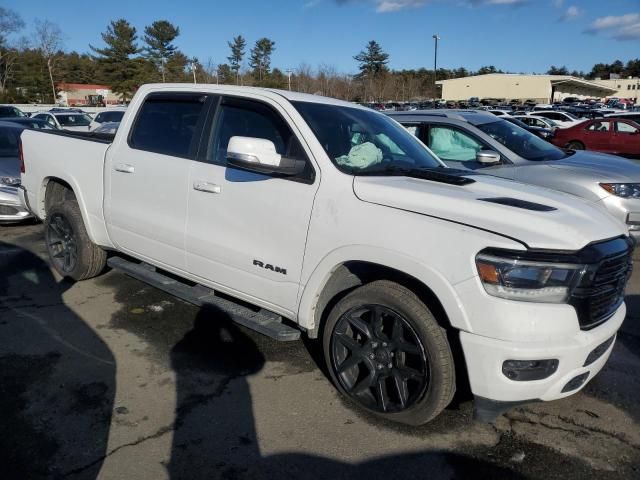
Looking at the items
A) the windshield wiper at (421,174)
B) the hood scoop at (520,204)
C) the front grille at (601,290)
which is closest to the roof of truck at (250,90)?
the windshield wiper at (421,174)

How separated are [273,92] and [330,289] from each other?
1.52m

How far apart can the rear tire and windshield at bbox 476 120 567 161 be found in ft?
16.1

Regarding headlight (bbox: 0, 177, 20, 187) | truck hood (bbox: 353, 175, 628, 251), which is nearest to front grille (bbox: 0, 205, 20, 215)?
headlight (bbox: 0, 177, 20, 187)

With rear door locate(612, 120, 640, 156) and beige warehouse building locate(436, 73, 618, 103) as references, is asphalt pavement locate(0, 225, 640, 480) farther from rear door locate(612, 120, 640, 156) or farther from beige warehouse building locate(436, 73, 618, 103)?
beige warehouse building locate(436, 73, 618, 103)

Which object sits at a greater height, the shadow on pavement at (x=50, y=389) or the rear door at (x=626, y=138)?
the rear door at (x=626, y=138)

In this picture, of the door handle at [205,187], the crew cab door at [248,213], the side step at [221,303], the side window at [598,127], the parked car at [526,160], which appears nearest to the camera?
the crew cab door at [248,213]

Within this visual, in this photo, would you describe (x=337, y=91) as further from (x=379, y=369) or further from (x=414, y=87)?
(x=379, y=369)

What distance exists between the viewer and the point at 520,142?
6.96 m

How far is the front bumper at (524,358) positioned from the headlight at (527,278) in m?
0.22

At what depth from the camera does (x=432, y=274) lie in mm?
2643

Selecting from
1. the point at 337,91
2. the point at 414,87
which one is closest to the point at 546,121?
the point at 337,91

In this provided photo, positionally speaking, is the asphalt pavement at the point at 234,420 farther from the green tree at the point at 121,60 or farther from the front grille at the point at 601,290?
Answer: the green tree at the point at 121,60

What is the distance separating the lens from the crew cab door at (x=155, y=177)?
12.9 feet

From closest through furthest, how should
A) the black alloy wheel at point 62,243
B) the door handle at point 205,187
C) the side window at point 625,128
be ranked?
1. the door handle at point 205,187
2. the black alloy wheel at point 62,243
3. the side window at point 625,128
